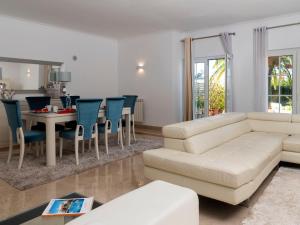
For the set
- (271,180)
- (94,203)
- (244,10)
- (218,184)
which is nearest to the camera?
(94,203)

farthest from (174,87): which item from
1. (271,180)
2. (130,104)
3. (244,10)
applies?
(271,180)

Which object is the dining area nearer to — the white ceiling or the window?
the white ceiling

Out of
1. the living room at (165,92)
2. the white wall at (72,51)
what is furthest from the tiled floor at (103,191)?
the white wall at (72,51)

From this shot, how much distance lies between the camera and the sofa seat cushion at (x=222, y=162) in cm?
211

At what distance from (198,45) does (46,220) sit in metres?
5.69

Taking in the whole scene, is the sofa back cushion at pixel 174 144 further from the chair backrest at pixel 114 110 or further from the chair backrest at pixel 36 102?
the chair backrest at pixel 36 102

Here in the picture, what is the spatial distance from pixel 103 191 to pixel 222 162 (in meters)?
1.34

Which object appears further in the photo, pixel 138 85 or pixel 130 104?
pixel 138 85

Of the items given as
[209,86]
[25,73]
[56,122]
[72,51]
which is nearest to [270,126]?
[209,86]

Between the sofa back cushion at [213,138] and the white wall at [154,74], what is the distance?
2788mm

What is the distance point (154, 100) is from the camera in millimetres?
6824

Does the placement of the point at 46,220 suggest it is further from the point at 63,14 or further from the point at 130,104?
the point at 63,14

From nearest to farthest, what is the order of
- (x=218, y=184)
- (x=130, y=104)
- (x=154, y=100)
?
(x=218, y=184)
(x=130, y=104)
(x=154, y=100)

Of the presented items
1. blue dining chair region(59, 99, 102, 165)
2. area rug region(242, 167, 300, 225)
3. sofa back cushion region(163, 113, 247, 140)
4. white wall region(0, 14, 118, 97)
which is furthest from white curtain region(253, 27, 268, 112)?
white wall region(0, 14, 118, 97)
